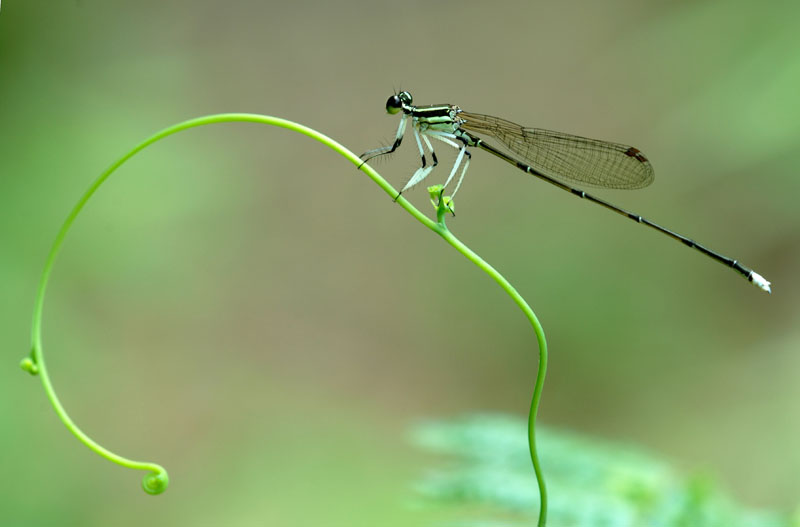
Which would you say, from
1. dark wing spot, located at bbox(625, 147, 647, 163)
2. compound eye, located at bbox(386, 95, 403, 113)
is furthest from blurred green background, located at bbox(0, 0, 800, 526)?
dark wing spot, located at bbox(625, 147, 647, 163)

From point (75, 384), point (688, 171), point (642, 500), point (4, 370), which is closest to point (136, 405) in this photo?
point (75, 384)

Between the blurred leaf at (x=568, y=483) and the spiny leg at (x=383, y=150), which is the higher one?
the spiny leg at (x=383, y=150)

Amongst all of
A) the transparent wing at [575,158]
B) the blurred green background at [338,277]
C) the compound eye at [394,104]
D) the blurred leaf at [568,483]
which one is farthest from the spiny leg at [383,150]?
the blurred leaf at [568,483]

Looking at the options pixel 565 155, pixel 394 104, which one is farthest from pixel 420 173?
pixel 565 155

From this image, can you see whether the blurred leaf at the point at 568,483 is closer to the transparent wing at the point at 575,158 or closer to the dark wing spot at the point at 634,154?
the transparent wing at the point at 575,158

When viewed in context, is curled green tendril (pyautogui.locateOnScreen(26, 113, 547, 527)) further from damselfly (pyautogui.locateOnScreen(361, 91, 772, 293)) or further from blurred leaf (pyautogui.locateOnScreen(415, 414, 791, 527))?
damselfly (pyautogui.locateOnScreen(361, 91, 772, 293))

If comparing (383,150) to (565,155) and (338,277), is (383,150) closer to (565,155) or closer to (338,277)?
(565,155)

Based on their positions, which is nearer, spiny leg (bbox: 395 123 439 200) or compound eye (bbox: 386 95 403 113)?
spiny leg (bbox: 395 123 439 200)
